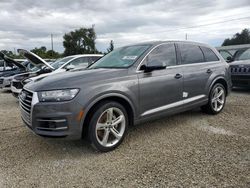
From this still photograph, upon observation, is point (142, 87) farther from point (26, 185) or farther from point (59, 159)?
point (26, 185)

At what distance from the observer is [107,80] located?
3.38 metres

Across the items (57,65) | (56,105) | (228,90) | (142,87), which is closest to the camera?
(56,105)

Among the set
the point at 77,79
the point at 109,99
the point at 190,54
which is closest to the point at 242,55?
the point at 190,54

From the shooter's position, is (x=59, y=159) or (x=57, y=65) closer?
(x=59, y=159)

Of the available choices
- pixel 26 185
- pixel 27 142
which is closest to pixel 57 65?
pixel 27 142

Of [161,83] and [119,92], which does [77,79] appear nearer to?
[119,92]

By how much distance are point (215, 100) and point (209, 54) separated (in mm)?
1047

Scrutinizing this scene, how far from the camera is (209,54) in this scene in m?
5.16

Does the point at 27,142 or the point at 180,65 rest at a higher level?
the point at 180,65

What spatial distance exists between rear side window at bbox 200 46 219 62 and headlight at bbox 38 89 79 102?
10.5 ft

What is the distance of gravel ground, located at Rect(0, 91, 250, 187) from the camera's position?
106 inches

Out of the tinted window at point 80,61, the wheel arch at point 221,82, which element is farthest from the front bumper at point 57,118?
the tinted window at point 80,61

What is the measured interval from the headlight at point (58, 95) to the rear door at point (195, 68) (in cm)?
224

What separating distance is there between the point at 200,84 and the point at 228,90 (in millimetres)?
1236
